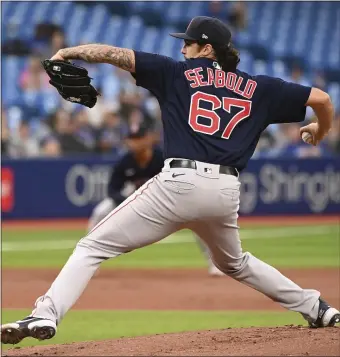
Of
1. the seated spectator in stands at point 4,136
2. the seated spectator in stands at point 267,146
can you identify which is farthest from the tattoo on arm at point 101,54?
the seated spectator in stands at point 267,146

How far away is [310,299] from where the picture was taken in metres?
5.73

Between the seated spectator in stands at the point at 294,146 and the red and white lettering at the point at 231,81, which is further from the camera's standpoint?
the seated spectator in stands at the point at 294,146

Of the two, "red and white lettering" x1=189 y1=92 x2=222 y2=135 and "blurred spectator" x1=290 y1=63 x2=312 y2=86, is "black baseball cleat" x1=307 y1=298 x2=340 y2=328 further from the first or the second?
"blurred spectator" x1=290 y1=63 x2=312 y2=86

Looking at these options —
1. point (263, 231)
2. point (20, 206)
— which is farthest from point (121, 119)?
point (263, 231)

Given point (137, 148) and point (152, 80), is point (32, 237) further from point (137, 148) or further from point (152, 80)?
point (152, 80)

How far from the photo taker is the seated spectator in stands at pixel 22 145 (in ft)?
53.0

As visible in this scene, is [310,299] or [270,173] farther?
[270,173]

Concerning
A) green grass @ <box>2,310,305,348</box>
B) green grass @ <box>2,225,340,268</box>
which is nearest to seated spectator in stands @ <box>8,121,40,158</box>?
green grass @ <box>2,225,340,268</box>

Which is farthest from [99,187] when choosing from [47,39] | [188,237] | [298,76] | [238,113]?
[238,113]

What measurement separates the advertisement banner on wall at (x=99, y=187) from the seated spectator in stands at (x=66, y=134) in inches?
13.0

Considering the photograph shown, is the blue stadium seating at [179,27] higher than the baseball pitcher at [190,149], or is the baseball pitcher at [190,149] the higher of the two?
the blue stadium seating at [179,27]

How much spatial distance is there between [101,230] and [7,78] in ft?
42.8

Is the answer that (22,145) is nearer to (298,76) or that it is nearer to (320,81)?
(298,76)

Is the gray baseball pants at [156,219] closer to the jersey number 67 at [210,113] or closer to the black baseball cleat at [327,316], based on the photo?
the jersey number 67 at [210,113]
